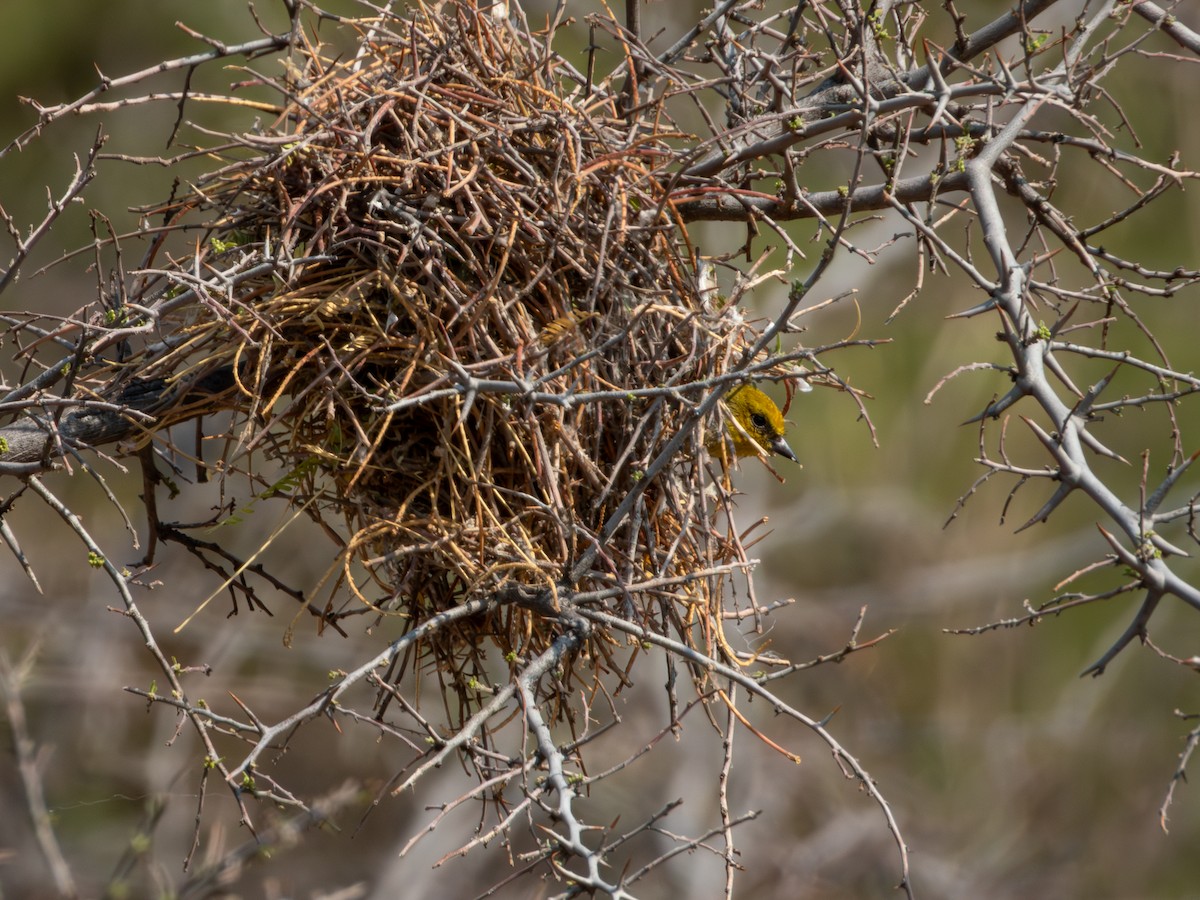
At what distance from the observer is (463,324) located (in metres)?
2.84

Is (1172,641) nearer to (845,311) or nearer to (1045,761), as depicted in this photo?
(1045,761)

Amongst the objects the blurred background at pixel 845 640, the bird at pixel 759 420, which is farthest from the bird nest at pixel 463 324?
the blurred background at pixel 845 640

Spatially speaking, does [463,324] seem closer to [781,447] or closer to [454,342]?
[454,342]

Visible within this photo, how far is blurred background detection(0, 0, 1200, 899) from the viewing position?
9.21m

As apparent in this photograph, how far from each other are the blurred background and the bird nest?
18.9 ft

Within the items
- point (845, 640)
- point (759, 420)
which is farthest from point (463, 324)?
point (845, 640)

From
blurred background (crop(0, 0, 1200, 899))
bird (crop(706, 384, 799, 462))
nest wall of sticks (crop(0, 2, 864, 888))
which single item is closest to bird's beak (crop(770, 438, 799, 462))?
bird (crop(706, 384, 799, 462))

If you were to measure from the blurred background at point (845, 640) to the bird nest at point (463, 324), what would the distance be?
577 cm

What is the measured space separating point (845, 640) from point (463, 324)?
26.0 ft

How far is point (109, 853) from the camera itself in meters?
8.73

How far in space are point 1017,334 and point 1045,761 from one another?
33.4 ft

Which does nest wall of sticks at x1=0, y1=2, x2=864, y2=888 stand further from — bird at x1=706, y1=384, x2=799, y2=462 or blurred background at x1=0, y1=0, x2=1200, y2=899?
blurred background at x1=0, y1=0, x2=1200, y2=899

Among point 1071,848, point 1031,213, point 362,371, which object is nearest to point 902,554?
point 1071,848

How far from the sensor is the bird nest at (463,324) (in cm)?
277
